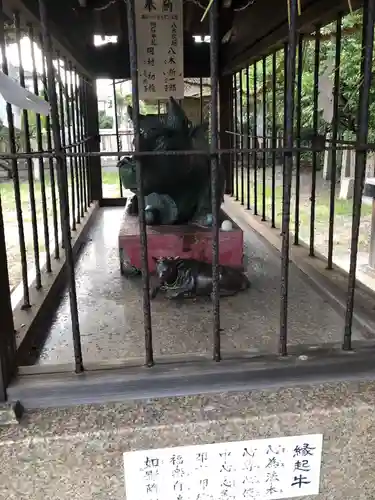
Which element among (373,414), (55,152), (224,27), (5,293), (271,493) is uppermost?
(224,27)

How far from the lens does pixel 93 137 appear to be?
3332 mm

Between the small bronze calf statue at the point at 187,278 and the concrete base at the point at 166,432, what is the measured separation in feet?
1.93

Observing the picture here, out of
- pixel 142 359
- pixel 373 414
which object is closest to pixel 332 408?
pixel 373 414

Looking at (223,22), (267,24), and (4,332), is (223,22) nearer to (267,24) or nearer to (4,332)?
(267,24)

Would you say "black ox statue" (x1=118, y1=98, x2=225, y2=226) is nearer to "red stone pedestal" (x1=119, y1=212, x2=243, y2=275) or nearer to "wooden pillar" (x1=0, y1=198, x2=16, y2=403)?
"red stone pedestal" (x1=119, y1=212, x2=243, y2=275)

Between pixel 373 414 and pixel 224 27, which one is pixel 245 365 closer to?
pixel 373 414

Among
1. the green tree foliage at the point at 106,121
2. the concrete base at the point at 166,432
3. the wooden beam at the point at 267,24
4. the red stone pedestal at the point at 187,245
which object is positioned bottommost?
→ the concrete base at the point at 166,432

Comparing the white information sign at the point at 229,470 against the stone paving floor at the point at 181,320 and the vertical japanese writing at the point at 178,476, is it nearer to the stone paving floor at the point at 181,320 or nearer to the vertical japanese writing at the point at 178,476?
the vertical japanese writing at the point at 178,476

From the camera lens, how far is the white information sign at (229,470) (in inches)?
42.0

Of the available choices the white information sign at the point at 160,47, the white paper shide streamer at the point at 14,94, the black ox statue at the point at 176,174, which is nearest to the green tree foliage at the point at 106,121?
the white information sign at the point at 160,47

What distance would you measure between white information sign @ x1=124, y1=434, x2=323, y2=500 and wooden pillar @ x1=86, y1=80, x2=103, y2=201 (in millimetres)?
2505

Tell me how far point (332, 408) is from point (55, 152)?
786 millimetres

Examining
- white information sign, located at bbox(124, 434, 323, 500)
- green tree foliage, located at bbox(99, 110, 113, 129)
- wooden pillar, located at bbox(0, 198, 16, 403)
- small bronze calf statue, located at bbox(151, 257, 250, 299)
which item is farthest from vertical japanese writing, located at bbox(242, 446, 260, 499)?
green tree foliage, located at bbox(99, 110, 113, 129)

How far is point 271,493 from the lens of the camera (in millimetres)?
1138
